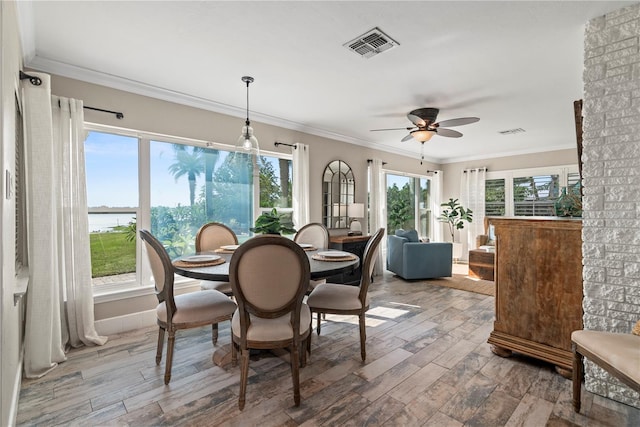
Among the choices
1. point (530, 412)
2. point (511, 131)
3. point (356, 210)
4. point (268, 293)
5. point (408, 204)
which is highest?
point (511, 131)

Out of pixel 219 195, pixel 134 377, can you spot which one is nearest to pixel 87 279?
pixel 134 377

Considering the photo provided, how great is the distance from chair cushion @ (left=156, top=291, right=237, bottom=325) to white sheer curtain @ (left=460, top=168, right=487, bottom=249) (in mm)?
6354

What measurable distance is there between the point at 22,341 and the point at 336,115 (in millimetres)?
3873

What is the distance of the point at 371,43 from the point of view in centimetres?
239

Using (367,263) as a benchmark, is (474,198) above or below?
above

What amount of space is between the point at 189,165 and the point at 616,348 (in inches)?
155

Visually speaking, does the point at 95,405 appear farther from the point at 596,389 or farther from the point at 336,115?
the point at 336,115

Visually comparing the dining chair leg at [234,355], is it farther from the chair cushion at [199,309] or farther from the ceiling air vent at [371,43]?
the ceiling air vent at [371,43]

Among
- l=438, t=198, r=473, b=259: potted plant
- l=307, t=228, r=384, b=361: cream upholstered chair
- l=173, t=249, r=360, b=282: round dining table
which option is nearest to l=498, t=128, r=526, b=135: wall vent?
l=438, t=198, r=473, b=259: potted plant

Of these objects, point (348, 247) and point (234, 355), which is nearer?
point (234, 355)

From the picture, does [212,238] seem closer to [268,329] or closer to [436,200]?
[268,329]

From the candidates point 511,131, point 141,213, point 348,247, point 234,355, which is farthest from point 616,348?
point 511,131

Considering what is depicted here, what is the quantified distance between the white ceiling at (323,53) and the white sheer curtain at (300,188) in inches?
25.1

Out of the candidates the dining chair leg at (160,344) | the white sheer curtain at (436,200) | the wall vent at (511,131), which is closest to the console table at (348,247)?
the dining chair leg at (160,344)
